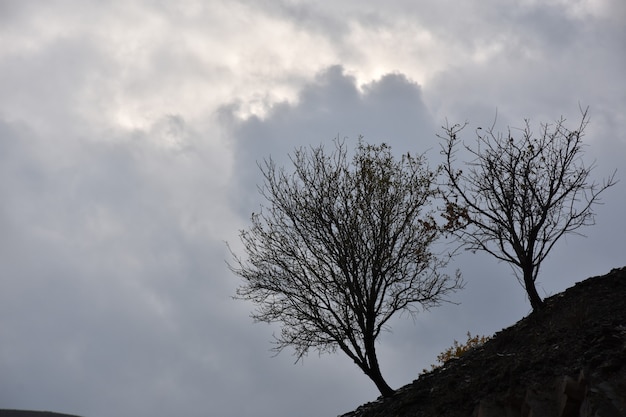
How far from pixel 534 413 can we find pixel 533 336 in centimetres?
375

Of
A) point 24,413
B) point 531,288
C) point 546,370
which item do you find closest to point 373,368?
point 531,288

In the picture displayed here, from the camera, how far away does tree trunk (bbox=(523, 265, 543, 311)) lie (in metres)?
14.8

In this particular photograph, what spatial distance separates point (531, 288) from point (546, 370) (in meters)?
5.11

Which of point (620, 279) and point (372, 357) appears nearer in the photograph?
point (620, 279)

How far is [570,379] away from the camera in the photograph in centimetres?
916

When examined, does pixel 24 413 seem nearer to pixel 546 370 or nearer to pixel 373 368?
pixel 373 368

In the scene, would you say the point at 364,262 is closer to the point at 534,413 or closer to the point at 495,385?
the point at 495,385

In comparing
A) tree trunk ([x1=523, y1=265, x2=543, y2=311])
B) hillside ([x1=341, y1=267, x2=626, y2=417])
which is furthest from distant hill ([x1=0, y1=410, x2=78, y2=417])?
tree trunk ([x1=523, y1=265, x2=543, y2=311])

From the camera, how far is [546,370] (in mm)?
10070

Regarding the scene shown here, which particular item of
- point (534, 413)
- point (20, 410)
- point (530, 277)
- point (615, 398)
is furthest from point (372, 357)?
point (20, 410)

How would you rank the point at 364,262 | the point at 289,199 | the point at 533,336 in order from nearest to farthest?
the point at 533,336 → the point at 364,262 → the point at 289,199

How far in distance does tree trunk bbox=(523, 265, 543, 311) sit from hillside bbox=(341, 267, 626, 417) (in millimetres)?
408

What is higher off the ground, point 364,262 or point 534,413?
point 364,262

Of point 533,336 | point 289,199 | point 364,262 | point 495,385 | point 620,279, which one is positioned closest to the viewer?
point 495,385
